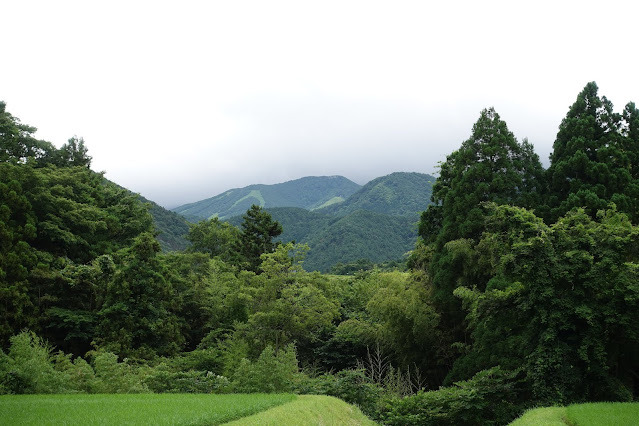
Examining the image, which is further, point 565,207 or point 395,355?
point 395,355

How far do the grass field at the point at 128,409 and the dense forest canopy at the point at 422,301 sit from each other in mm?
3389

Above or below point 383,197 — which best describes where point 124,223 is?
below

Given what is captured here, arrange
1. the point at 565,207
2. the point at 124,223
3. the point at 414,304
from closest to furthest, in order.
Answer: the point at 565,207, the point at 414,304, the point at 124,223

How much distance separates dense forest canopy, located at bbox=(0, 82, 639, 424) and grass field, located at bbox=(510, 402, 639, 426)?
255 cm

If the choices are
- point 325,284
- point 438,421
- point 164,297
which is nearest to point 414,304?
point 438,421

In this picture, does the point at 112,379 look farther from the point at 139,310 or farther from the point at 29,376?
the point at 139,310

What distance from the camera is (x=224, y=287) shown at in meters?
→ 31.4

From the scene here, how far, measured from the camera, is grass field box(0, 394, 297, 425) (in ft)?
32.6

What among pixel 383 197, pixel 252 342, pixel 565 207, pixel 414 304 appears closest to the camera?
pixel 565 207

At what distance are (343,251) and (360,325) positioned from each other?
→ 81.8m

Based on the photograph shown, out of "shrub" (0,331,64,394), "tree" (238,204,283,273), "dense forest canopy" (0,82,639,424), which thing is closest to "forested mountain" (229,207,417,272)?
"tree" (238,204,283,273)

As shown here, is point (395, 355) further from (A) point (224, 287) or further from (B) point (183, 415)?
(B) point (183, 415)

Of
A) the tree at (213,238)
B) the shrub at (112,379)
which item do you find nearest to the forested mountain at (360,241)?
the tree at (213,238)

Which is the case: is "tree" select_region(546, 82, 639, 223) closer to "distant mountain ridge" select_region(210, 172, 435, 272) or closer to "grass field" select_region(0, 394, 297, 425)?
"grass field" select_region(0, 394, 297, 425)
